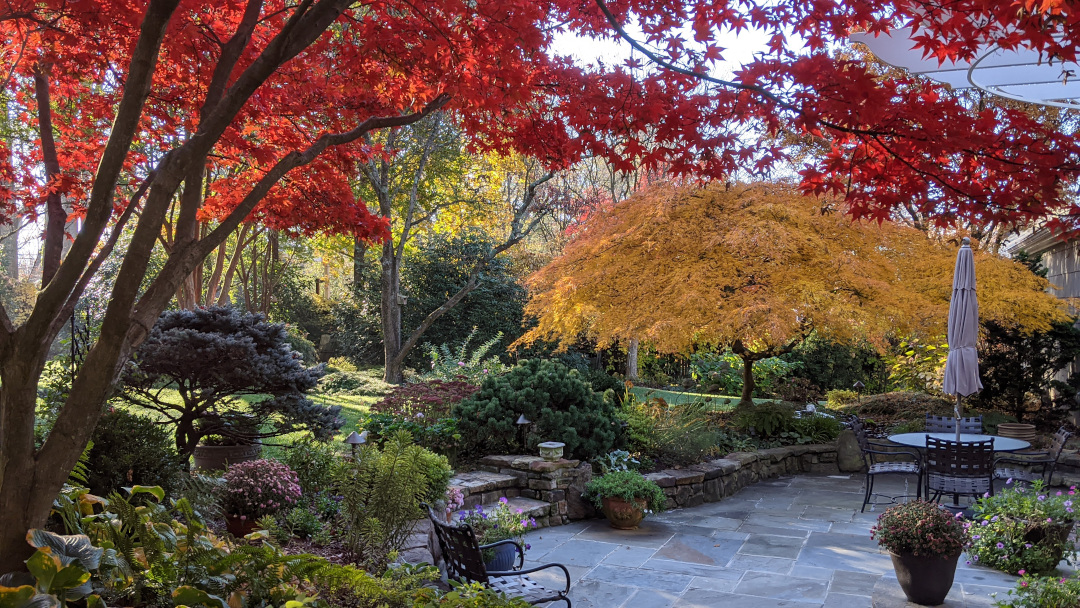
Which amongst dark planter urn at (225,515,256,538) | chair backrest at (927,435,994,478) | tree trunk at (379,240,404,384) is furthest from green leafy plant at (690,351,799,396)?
dark planter urn at (225,515,256,538)

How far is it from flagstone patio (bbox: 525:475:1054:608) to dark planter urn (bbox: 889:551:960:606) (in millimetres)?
106

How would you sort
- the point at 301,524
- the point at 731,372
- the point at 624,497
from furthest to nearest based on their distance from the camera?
the point at 731,372 < the point at 624,497 < the point at 301,524

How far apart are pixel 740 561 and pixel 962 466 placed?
235cm

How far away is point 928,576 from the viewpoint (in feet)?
14.1

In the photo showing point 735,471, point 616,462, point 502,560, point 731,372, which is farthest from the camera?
point 731,372

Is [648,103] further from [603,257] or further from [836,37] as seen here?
[603,257]

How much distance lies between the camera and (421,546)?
4.72 m

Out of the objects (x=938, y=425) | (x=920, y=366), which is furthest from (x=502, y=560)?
(x=920, y=366)

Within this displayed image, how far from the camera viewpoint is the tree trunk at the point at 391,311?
12.8m

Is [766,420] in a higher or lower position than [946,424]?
lower

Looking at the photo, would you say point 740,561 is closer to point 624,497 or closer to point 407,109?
point 624,497

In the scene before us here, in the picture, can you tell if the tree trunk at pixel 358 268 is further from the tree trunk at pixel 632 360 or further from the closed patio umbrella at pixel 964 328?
the closed patio umbrella at pixel 964 328

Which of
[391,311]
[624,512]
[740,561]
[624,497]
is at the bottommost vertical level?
[740,561]

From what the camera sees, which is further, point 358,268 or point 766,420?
point 358,268
